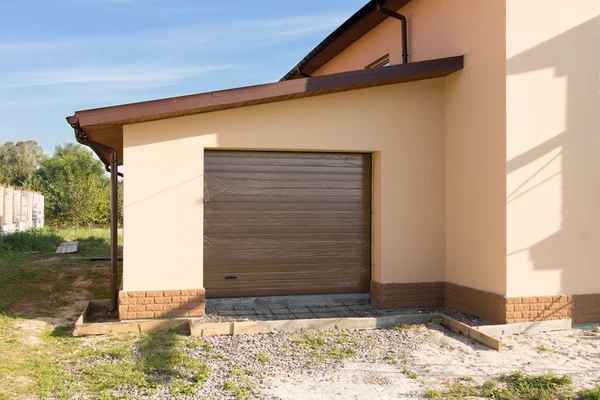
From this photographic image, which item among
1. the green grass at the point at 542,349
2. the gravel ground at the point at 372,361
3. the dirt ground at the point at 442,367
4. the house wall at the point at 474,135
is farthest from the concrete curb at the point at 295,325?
the green grass at the point at 542,349

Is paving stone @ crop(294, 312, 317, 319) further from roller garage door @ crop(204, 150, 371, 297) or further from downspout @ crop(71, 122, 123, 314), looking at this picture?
downspout @ crop(71, 122, 123, 314)

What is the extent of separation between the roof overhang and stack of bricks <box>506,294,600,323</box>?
11.8ft


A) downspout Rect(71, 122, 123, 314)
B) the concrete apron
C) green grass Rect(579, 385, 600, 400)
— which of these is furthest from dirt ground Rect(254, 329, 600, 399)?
downspout Rect(71, 122, 123, 314)

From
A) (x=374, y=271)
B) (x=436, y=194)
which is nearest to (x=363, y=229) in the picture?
(x=374, y=271)

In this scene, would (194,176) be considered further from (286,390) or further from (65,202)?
(65,202)

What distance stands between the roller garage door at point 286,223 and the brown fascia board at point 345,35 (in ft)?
10.6

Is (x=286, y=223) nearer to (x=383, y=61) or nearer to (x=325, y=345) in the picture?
(x=325, y=345)

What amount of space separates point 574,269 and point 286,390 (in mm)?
4780

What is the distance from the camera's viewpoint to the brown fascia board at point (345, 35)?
34.4 ft

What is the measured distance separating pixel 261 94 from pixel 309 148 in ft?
4.18

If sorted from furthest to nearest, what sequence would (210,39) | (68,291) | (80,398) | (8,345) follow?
(210,39) < (68,291) < (8,345) < (80,398)

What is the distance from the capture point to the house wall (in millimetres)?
7684

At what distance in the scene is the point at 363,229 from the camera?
30.3 ft

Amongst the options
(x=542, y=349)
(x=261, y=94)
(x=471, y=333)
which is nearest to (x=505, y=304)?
(x=471, y=333)
